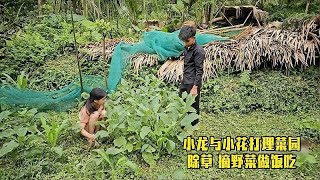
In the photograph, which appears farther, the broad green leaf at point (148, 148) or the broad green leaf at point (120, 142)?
the broad green leaf at point (120, 142)

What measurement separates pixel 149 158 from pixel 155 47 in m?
2.98

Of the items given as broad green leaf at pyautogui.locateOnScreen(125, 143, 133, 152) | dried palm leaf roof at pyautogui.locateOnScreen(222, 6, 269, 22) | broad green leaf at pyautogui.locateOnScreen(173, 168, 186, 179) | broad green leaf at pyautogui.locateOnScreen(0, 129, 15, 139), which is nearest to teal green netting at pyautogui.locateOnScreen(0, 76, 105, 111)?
broad green leaf at pyautogui.locateOnScreen(0, 129, 15, 139)

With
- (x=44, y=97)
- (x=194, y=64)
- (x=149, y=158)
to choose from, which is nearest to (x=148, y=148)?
(x=149, y=158)

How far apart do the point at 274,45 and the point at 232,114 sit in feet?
4.90

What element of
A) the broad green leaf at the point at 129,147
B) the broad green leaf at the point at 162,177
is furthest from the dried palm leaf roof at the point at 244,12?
the broad green leaf at the point at 162,177

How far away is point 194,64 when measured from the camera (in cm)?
441

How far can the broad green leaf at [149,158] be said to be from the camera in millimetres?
3896

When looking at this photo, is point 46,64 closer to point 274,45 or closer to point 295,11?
point 274,45

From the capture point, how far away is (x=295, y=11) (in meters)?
8.51

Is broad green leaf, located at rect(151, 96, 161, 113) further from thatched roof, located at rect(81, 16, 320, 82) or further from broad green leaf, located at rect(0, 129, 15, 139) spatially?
thatched roof, located at rect(81, 16, 320, 82)

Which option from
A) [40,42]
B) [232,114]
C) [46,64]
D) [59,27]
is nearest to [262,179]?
[232,114]

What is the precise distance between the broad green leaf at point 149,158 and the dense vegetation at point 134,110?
10mm

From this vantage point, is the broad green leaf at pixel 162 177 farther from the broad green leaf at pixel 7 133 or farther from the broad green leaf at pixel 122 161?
the broad green leaf at pixel 7 133

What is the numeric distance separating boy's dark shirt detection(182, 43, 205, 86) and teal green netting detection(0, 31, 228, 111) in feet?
4.93
